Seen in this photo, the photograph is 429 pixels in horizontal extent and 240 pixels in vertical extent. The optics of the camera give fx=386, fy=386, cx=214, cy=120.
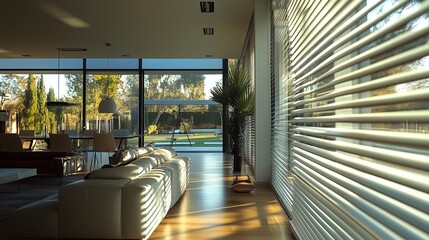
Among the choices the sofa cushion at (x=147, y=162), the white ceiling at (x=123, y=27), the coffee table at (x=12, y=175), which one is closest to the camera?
the sofa cushion at (x=147, y=162)

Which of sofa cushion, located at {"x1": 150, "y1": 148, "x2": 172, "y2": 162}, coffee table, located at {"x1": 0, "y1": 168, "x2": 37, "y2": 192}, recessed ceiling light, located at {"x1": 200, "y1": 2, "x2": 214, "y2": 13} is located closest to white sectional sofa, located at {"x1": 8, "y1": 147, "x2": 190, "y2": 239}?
coffee table, located at {"x1": 0, "y1": 168, "x2": 37, "y2": 192}

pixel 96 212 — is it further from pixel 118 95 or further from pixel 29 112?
pixel 29 112

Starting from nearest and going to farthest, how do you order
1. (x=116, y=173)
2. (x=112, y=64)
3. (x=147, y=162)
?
(x=116, y=173) → (x=147, y=162) → (x=112, y=64)

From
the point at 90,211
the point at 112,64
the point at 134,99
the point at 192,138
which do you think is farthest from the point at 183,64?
the point at 90,211

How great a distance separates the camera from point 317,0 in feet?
7.58

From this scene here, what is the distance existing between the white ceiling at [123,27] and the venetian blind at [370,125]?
4.27 metres

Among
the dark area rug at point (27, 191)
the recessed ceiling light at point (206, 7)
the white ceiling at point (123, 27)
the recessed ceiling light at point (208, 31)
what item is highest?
the white ceiling at point (123, 27)

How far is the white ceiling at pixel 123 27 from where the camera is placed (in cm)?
641

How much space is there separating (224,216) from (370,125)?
2699 mm

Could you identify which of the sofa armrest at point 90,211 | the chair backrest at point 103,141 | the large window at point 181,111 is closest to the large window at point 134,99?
the large window at point 181,111

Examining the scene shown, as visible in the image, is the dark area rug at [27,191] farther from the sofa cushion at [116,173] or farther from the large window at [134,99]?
the large window at [134,99]

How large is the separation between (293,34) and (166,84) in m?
9.99

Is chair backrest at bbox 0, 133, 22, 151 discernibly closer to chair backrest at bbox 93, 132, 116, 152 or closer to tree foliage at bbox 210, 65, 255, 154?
chair backrest at bbox 93, 132, 116, 152

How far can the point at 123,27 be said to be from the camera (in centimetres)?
777
